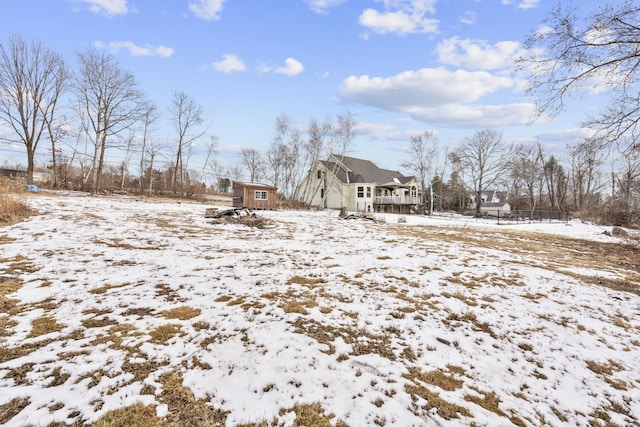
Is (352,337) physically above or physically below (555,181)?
below

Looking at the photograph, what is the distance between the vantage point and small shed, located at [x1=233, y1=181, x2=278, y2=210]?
22.2m

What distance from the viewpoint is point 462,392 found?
→ 260cm

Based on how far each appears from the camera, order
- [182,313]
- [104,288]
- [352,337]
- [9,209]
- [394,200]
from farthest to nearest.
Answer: [394,200] → [9,209] → [104,288] → [182,313] → [352,337]

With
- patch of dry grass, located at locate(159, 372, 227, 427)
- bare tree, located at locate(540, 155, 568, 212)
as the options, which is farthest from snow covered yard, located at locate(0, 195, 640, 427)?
bare tree, located at locate(540, 155, 568, 212)

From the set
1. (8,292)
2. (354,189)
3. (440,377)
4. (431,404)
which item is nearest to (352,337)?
(440,377)

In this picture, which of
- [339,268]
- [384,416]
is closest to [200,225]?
[339,268]

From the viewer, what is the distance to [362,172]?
3541 cm

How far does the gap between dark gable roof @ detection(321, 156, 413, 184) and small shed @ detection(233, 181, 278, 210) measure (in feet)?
38.8

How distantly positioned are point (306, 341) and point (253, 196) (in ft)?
66.3

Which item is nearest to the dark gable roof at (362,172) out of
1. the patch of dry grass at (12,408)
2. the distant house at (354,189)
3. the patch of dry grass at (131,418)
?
the distant house at (354,189)

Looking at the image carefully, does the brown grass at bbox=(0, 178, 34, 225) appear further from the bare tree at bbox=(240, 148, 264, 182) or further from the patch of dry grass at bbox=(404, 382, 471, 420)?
the bare tree at bbox=(240, 148, 264, 182)

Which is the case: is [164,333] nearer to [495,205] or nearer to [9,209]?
[9,209]

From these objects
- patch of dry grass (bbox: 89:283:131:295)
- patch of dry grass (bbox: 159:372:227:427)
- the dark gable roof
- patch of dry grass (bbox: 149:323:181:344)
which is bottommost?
patch of dry grass (bbox: 159:372:227:427)

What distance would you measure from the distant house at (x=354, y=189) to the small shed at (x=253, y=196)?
9620mm
